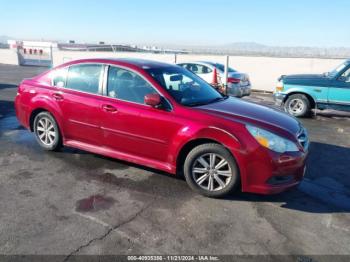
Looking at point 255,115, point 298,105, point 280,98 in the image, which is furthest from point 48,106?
point 298,105

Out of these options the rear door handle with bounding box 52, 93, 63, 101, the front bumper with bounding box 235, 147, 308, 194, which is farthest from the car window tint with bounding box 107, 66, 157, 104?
the front bumper with bounding box 235, 147, 308, 194

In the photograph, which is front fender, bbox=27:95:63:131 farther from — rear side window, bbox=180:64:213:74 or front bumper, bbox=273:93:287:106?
rear side window, bbox=180:64:213:74

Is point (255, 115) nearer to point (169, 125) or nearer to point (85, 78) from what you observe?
point (169, 125)

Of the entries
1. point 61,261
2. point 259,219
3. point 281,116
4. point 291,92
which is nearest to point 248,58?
point 291,92

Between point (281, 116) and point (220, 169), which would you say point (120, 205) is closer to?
point (220, 169)

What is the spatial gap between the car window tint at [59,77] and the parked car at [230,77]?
24.5 feet

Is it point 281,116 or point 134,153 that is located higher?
point 281,116

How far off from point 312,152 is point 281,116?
2.00m

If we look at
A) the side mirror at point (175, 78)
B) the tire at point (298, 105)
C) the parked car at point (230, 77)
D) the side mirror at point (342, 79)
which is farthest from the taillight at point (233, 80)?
the side mirror at point (175, 78)

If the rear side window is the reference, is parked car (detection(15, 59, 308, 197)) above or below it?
below

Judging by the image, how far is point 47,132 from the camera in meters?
5.71

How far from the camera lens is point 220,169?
4.15 metres

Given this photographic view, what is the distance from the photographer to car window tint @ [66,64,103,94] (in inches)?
199

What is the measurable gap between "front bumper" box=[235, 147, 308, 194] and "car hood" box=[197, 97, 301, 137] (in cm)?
34
